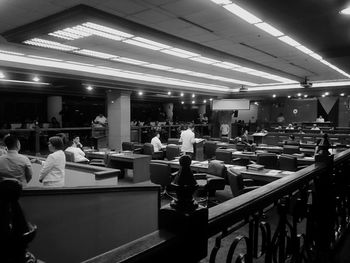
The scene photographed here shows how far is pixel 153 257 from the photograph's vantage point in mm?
814

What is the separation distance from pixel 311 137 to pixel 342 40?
24.5 feet

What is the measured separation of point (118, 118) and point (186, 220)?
11693 mm

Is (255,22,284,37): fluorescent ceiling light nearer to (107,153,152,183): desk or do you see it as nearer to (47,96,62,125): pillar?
(107,153,152,183): desk

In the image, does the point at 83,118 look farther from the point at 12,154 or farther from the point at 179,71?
the point at 12,154

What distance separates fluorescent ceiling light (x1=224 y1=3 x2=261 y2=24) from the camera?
182 inches

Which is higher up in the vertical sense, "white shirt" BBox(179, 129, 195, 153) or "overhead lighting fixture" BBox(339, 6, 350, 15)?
"overhead lighting fixture" BBox(339, 6, 350, 15)

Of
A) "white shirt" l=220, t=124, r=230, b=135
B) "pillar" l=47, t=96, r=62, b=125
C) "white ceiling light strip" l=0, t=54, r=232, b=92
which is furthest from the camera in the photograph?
"pillar" l=47, t=96, r=62, b=125


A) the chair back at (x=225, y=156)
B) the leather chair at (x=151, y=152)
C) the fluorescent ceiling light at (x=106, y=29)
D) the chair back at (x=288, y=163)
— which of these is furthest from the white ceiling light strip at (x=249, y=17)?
the leather chair at (x=151, y=152)

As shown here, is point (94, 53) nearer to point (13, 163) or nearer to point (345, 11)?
point (13, 163)

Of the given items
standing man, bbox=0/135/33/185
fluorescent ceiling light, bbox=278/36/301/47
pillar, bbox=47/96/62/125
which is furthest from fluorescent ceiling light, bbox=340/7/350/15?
pillar, bbox=47/96/62/125

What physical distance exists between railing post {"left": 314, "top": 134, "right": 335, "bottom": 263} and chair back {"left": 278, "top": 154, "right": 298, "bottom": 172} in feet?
14.4

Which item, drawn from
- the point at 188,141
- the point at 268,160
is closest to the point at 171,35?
the point at 268,160

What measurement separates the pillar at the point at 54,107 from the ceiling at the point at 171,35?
29.3 feet

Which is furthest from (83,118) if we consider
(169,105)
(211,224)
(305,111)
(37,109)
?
(211,224)
